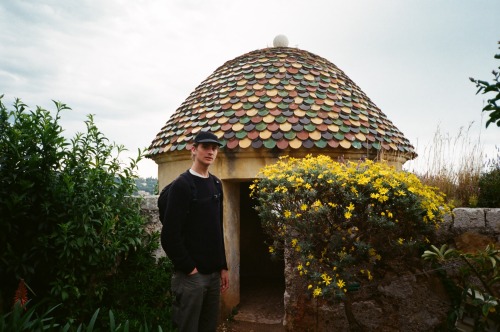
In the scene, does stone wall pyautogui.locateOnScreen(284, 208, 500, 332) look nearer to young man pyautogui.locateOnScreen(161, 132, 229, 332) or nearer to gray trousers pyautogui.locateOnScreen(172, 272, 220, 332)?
young man pyautogui.locateOnScreen(161, 132, 229, 332)

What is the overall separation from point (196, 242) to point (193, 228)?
0.39 feet

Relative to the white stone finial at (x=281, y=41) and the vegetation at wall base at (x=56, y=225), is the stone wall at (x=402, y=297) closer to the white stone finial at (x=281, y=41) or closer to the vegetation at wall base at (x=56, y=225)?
the vegetation at wall base at (x=56, y=225)

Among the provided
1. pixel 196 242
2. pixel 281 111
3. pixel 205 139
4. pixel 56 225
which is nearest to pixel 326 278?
pixel 196 242

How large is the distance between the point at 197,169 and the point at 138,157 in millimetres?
1441

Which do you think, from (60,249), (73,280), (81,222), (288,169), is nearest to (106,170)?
(81,222)

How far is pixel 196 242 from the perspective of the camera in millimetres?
2951

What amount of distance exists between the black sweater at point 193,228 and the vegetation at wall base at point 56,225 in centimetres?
96

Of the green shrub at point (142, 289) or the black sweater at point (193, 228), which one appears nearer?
the black sweater at point (193, 228)

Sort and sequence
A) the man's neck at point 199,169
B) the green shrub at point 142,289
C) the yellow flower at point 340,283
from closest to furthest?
the yellow flower at point 340,283, the man's neck at point 199,169, the green shrub at point 142,289

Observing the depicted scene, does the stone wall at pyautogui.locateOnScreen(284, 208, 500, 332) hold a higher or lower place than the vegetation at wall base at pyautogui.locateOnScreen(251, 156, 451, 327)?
lower

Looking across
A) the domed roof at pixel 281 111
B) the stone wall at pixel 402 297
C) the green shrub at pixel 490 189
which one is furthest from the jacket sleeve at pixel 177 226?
the green shrub at pixel 490 189

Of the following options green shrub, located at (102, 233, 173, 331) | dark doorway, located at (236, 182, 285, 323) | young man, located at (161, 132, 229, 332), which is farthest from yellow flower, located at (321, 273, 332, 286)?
dark doorway, located at (236, 182, 285, 323)

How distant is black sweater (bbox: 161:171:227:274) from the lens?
110 inches

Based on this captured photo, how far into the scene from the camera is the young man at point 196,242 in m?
2.82
